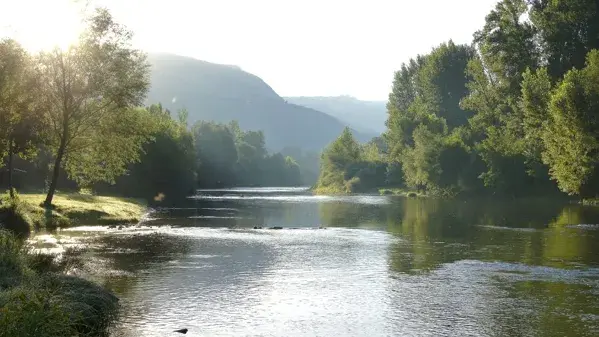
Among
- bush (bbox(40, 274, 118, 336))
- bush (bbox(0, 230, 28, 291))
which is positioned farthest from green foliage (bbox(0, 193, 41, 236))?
bush (bbox(40, 274, 118, 336))

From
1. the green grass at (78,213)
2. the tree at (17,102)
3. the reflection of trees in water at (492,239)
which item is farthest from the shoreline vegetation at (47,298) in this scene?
the reflection of trees in water at (492,239)

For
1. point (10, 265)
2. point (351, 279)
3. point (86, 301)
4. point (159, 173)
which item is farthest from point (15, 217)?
point (159, 173)

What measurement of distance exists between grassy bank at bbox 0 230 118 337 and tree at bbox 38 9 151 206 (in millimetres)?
42392

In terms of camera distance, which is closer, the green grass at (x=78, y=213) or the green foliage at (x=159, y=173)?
the green grass at (x=78, y=213)

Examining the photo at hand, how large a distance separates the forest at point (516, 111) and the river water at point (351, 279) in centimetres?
2796

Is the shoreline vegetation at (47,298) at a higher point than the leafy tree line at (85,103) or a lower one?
lower

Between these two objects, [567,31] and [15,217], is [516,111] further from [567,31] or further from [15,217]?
[15,217]

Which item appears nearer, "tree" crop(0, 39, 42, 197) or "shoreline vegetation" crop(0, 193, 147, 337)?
"shoreline vegetation" crop(0, 193, 147, 337)

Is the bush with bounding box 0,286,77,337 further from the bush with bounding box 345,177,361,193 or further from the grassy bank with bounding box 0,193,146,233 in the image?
the bush with bounding box 345,177,361,193

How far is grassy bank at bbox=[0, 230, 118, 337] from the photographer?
1638 cm

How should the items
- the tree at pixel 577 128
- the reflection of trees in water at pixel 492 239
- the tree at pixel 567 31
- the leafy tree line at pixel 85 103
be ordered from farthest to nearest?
the tree at pixel 567 31
the tree at pixel 577 128
the leafy tree line at pixel 85 103
the reflection of trees in water at pixel 492 239

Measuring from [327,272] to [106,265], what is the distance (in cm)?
1411

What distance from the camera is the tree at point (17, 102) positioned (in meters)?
56.9

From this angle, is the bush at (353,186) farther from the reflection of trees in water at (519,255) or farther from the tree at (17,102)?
the tree at (17,102)
